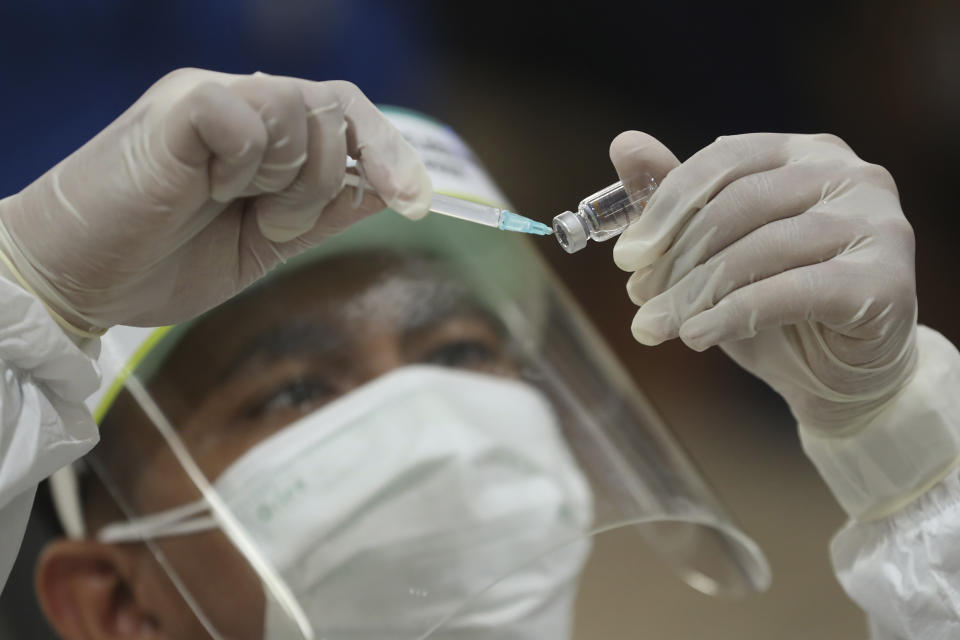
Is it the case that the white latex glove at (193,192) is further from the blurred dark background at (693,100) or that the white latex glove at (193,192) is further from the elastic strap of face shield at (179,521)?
the blurred dark background at (693,100)

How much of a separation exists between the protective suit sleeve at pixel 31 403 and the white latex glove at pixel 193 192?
0.05 m

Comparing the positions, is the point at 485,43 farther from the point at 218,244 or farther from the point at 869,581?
the point at 869,581

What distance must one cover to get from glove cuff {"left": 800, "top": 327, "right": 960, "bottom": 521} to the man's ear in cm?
91

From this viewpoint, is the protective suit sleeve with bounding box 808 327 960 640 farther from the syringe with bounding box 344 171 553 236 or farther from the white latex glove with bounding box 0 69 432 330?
the white latex glove with bounding box 0 69 432 330

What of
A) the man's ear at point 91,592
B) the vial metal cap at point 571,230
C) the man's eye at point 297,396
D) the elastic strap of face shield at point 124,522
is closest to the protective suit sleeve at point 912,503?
the vial metal cap at point 571,230

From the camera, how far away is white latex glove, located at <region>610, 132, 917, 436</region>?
734mm

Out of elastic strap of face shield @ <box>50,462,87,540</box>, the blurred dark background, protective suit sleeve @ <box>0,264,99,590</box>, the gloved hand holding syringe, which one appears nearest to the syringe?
the gloved hand holding syringe

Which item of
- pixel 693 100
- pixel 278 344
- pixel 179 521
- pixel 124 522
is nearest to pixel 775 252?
pixel 278 344

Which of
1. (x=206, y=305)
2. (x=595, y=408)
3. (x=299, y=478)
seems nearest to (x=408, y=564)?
(x=299, y=478)

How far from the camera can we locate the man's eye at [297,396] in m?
1.10

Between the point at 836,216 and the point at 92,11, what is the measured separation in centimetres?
124

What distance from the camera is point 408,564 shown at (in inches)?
42.5

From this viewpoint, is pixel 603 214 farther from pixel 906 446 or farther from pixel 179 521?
pixel 179 521

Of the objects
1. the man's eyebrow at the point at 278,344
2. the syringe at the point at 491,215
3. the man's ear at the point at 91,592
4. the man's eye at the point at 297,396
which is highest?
the syringe at the point at 491,215
